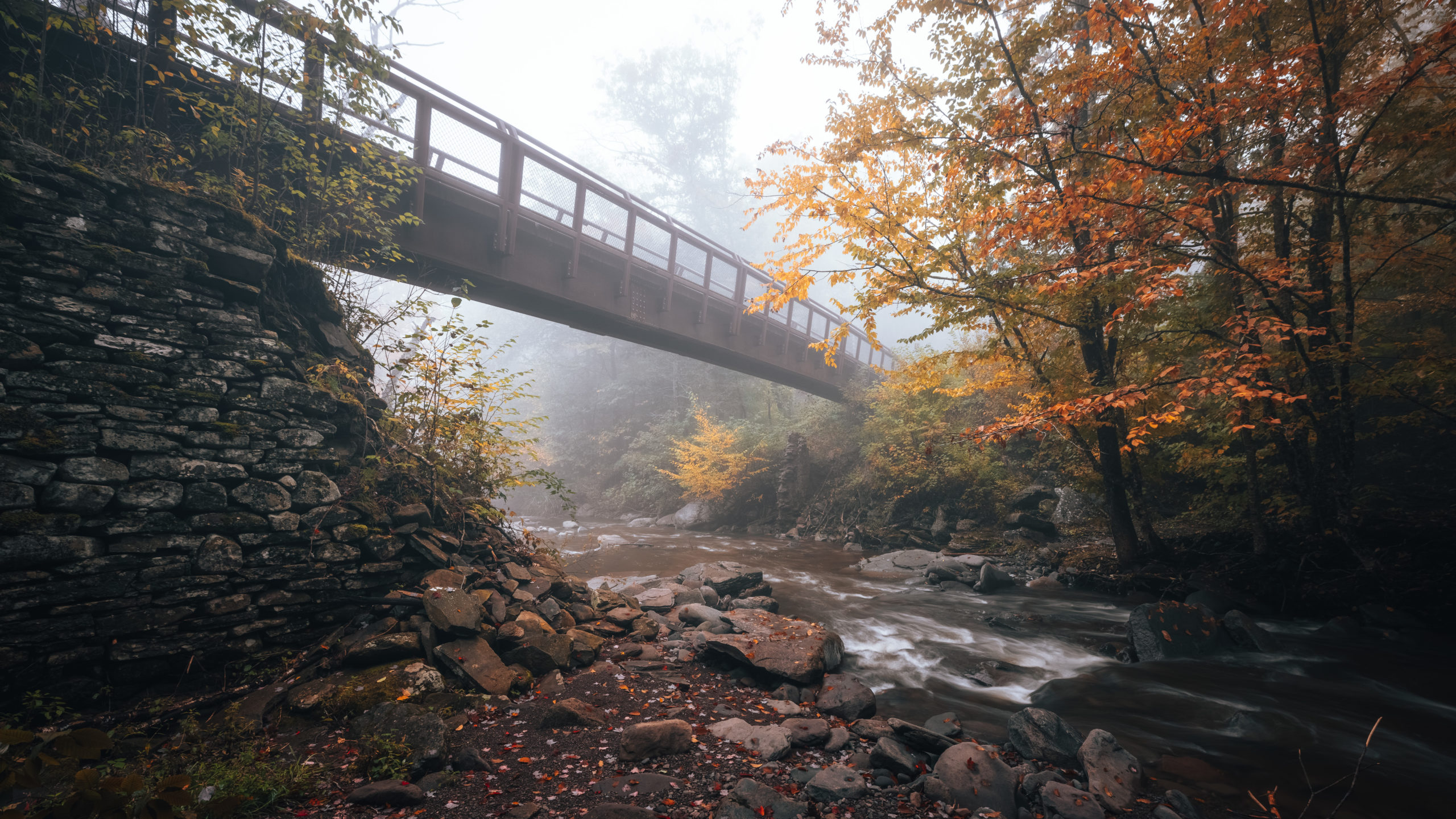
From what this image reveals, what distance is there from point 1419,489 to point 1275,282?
225 inches

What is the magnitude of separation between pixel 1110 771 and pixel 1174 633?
12.4 ft

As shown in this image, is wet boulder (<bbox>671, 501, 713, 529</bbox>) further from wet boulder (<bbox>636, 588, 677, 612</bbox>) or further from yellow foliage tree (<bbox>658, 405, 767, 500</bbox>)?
wet boulder (<bbox>636, 588, 677, 612</bbox>)

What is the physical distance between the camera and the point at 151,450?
4820mm

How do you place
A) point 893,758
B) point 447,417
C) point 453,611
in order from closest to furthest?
point 893,758, point 453,611, point 447,417

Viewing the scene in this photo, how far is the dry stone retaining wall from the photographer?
4.28 metres

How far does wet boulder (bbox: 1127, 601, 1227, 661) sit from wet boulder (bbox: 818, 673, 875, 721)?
3.84 meters

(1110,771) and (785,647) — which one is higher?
(1110,771)

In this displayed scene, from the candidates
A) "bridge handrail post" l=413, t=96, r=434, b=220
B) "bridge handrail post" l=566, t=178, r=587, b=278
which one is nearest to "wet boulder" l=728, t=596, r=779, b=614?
"bridge handrail post" l=566, t=178, r=587, b=278

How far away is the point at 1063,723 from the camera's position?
4461mm

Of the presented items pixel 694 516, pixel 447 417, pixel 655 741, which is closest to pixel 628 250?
pixel 447 417

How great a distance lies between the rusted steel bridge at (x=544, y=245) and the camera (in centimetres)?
849

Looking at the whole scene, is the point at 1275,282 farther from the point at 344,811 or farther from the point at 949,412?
the point at 949,412

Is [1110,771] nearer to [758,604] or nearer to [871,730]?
[871,730]

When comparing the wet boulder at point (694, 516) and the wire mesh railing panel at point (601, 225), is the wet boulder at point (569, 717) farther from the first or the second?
the wet boulder at point (694, 516)
